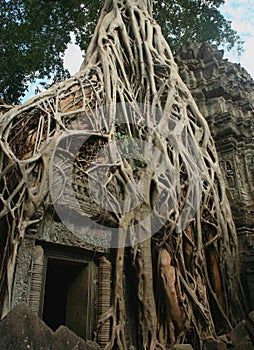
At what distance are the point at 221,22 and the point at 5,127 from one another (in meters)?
8.47

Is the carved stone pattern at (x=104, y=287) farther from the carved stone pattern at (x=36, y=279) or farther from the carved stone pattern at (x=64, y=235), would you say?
the carved stone pattern at (x=36, y=279)

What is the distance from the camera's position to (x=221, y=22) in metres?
9.87

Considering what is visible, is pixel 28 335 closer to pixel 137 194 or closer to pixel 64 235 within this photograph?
pixel 64 235

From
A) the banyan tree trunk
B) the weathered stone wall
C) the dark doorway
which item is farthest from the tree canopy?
the dark doorway

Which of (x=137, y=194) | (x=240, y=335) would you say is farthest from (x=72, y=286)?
(x=240, y=335)

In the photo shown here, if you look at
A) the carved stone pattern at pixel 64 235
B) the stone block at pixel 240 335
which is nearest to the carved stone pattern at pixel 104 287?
the carved stone pattern at pixel 64 235

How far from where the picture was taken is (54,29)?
895cm

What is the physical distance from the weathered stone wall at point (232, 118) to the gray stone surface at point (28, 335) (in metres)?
3.61

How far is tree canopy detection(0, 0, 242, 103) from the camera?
811 cm

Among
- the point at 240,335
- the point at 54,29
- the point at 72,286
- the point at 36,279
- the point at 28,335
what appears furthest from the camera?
the point at 54,29

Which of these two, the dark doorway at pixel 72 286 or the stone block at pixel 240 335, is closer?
the stone block at pixel 240 335

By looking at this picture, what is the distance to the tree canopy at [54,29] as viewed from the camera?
811 cm

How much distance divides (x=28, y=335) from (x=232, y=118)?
5.73m

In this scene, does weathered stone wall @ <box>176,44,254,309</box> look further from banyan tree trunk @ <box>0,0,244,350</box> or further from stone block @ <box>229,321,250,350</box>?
stone block @ <box>229,321,250,350</box>
